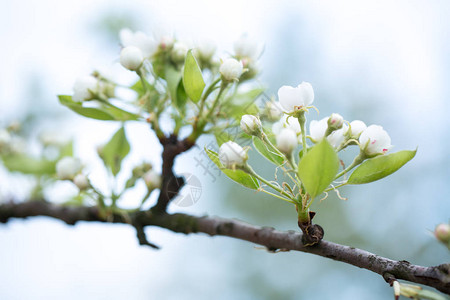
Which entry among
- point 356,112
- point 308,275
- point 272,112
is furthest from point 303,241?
point 356,112

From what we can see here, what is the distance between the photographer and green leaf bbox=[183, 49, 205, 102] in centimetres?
87

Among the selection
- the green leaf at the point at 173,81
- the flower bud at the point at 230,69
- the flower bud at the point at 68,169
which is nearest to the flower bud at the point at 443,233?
the flower bud at the point at 230,69

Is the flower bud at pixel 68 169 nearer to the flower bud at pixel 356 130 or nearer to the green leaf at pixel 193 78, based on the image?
the green leaf at pixel 193 78

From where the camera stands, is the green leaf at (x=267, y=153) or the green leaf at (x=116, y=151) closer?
the green leaf at (x=267, y=153)

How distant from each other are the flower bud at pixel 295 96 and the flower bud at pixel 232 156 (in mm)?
113

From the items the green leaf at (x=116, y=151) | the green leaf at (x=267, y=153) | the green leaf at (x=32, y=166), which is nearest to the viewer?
the green leaf at (x=267, y=153)

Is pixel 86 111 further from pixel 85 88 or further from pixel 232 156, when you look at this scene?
pixel 232 156

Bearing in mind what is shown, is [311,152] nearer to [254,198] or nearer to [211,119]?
[211,119]

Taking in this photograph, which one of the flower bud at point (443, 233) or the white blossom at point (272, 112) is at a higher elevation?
the flower bud at point (443, 233)

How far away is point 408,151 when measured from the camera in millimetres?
698

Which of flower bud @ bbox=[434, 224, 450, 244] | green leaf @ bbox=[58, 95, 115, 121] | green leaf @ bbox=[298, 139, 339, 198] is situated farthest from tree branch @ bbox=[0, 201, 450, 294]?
green leaf @ bbox=[58, 95, 115, 121]

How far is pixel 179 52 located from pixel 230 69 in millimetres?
217

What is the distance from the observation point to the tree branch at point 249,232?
2.17 feet

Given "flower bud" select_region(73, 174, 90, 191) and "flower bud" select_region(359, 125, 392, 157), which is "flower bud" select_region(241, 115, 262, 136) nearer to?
"flower bud" select_region(359, 125, 392, 157)
